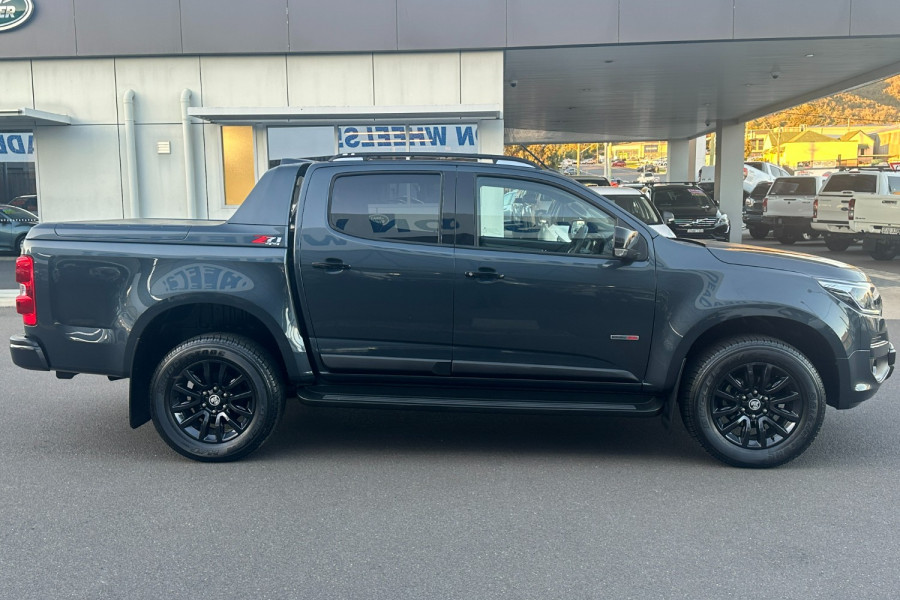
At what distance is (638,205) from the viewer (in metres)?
14.1

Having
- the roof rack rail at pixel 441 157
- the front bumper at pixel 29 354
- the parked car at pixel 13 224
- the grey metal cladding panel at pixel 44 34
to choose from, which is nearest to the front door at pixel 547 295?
the roof rack rail at pixel 441 157

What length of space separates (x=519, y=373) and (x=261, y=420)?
1623 millimetres

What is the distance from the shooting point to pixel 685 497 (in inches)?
189

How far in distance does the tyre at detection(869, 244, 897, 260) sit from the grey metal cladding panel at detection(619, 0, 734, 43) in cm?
713

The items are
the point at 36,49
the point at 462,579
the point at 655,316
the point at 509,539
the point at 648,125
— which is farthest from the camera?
the point at 648,125

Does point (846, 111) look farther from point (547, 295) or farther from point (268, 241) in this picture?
point (268, 241)

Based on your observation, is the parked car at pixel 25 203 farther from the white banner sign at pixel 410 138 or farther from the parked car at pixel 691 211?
the parked car at pixel 691 211

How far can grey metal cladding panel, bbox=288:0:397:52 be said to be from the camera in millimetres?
14555

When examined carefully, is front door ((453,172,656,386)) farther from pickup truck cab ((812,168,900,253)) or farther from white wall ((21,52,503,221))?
pickup truck cab ((812,168,900,253))

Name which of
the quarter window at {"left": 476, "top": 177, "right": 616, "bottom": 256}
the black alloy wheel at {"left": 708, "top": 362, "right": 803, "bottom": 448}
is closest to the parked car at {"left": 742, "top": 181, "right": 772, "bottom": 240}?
the black alloy wheel at {"left": 708, "top": 362, "right": 803, "bottom": 448}

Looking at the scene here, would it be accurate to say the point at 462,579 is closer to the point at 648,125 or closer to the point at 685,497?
the point at 685,497

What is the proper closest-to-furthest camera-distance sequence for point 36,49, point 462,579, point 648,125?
point 462,579 → point 36,49 → point 648,125

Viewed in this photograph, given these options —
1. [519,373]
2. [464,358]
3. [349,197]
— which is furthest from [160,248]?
[519,373]

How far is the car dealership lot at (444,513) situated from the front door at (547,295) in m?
0.67
